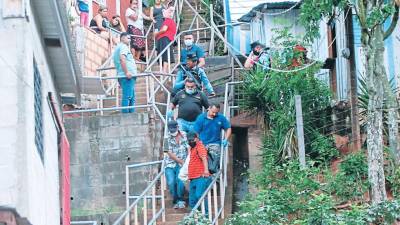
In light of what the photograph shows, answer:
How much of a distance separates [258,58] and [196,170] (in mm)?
5192

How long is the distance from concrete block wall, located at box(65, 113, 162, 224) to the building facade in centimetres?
406

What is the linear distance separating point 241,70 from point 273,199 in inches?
290

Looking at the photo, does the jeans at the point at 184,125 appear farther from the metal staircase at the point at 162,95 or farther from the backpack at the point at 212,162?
the backpack at the point at 212,162

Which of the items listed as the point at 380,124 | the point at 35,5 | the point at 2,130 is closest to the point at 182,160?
the point at 380,124

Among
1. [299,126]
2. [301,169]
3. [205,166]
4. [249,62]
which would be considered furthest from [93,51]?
[301,169]

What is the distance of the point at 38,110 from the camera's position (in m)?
17.3

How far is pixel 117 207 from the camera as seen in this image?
23688mm

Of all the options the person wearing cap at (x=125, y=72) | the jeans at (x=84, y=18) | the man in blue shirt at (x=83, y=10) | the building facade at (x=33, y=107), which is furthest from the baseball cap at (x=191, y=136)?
the man in blue shirt at (x=83, y=10)

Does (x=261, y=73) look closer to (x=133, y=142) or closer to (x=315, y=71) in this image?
(x=315, y=71)

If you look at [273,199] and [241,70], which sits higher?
[241,70]

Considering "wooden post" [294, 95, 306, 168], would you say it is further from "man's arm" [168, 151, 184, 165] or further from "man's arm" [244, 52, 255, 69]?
"man's arm" [244, 52, 255, 69]

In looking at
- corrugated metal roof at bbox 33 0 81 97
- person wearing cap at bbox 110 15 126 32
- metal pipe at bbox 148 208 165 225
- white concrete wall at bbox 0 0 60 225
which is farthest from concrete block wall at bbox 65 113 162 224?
white concrete wall at bbox 0 0 60 225

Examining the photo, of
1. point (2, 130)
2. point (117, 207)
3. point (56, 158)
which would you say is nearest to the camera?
point (2, 130)

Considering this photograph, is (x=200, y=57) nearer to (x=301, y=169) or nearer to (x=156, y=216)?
(x=156, y=216)
